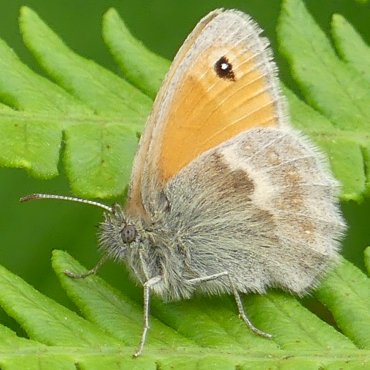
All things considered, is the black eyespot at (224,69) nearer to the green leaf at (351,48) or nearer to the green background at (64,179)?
the green leaf at (351,48)

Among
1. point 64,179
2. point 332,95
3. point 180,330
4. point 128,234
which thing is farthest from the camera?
point 64,179

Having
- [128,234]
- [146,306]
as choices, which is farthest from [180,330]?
[128,234]

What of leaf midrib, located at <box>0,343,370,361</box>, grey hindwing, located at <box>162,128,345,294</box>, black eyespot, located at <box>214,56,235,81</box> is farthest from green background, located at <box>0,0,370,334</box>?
leaf midrib, located at <box>0,343,370,361</box>

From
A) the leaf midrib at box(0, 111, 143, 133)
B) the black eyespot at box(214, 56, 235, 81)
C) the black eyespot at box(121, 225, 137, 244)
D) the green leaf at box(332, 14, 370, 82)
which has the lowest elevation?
the black eyespot at box(121, 225, 137, 244)

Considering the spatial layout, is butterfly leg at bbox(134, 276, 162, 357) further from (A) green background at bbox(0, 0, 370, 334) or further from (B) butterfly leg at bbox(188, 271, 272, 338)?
(A) green background at bbox(0, 0, 370, 334)

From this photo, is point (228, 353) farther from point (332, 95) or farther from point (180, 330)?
point (332, 95)

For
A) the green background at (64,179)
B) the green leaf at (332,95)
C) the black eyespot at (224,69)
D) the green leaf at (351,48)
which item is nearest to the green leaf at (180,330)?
the green leaf at (332,95)
